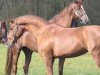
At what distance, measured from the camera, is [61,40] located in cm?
811

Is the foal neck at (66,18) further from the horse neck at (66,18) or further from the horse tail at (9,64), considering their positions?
the horse tail at (9,64)

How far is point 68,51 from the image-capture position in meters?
8.01

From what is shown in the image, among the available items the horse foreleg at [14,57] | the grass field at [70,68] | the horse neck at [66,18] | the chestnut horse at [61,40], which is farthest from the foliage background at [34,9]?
the chestnut horse at [61,40]

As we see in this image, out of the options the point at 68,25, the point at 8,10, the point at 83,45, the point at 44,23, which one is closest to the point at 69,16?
the point at 68,25

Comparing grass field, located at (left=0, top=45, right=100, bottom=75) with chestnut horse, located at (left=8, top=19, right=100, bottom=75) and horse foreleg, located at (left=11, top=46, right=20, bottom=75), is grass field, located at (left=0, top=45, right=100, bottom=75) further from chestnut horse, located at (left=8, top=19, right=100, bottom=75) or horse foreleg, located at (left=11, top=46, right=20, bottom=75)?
chestnut horse, located at (left=8, top=19, right=100, bottom=75)

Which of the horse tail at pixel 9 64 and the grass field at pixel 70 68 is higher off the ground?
the horse tail at pixel 9 64

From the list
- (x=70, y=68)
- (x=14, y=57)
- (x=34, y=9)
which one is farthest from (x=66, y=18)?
(x=34, y=9)

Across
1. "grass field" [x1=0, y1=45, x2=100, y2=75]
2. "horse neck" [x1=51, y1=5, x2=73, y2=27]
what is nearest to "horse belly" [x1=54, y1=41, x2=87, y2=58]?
"horse neck" [x1=51, y1=5, x2=73, y2=27]

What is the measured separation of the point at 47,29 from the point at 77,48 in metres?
0.90

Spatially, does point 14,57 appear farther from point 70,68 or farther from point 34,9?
point 34,9

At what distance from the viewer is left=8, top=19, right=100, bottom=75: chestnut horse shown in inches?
304

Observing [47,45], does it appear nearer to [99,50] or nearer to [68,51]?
[68,51]

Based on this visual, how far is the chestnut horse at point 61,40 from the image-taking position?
7730mm

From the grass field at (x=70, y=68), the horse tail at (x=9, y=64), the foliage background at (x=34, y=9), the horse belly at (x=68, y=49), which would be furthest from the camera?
the foliage background at (x=34, y=9)
